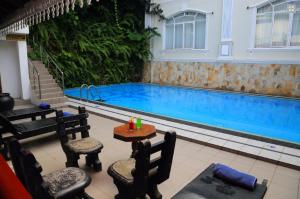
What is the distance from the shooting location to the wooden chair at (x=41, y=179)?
1872 mm

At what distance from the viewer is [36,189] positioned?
191cm

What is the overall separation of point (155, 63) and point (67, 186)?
12.4 meters

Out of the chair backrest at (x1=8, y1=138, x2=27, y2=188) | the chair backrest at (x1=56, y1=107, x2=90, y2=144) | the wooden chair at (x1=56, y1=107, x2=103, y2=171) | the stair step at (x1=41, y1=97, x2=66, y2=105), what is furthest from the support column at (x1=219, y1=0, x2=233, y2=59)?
the chair backrest at (x1=8, y1=138, x2=27, y2=188)

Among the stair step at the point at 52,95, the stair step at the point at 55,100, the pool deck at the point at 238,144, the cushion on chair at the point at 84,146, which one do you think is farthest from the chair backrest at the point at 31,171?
the stair step at the point at 52,95

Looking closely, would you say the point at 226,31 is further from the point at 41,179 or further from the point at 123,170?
the point at 41,179

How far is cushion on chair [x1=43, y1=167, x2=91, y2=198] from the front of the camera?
2.23 metres

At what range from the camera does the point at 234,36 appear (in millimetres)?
10781

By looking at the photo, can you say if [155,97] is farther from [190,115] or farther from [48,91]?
[48,91]

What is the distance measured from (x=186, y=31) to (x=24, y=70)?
8759 mm

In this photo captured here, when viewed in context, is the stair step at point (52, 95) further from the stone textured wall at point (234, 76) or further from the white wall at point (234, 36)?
the white wall at point (234, 36)

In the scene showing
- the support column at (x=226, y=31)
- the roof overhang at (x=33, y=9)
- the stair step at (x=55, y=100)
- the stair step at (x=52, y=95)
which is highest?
the support column at (x=226, y=31)

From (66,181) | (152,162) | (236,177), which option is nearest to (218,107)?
(236,177)

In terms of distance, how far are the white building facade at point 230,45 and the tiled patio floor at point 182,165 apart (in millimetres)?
7424

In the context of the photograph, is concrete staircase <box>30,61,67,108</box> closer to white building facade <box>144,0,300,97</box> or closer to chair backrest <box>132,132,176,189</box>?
chair backrest <box>132,132,176,189</box>
